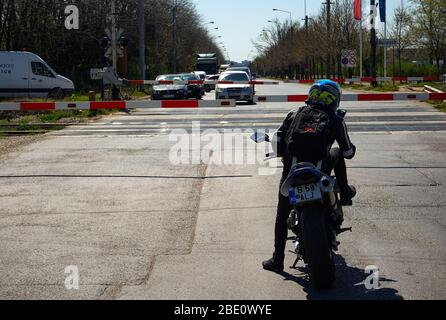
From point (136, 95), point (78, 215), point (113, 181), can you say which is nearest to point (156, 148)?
point (113, 181)

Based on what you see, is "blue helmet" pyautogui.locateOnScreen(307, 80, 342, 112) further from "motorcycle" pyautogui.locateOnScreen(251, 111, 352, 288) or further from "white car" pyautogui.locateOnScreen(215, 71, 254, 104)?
"white car" pyautogui.locateOnScreen(215, 71, 254, 104)

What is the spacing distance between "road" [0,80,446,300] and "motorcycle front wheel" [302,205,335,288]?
0.12 metres

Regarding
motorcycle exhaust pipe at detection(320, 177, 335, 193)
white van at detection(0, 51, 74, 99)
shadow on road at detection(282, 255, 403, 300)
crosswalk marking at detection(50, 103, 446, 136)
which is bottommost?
shadow on road at detection(282, 255, 403, 300)

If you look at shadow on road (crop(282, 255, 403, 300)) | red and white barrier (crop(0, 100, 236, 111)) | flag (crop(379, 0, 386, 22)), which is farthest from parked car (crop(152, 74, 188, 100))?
shadow on road (crop(282, 255, 403, 300))

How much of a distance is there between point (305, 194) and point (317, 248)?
1.32 feet

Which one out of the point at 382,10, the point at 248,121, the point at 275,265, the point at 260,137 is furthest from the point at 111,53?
the point at 275,265

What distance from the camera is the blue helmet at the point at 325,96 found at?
6043 millimetres

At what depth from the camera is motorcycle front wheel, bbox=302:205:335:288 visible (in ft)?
18.2

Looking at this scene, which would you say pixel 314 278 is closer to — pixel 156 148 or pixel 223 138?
pixel 156 148

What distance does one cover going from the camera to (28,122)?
21078 mm

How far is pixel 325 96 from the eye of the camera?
605cm

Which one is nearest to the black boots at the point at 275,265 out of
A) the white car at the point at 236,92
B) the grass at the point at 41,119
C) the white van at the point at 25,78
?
the grass at the point at 41,119

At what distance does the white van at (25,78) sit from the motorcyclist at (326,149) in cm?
2730
